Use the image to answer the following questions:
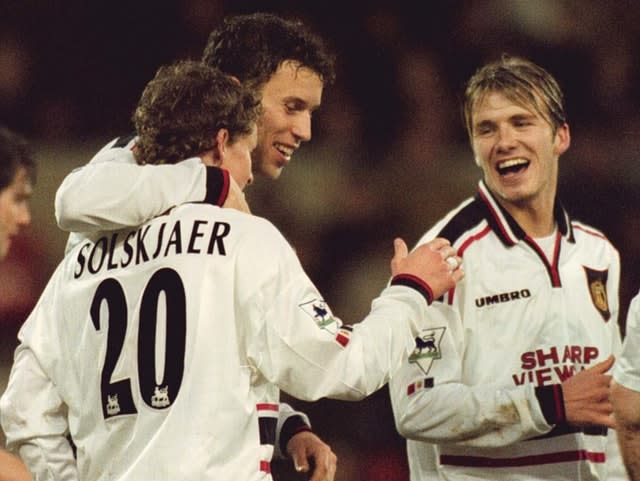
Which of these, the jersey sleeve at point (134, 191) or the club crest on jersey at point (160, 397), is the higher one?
the jersey sleeve at point (134, 191)

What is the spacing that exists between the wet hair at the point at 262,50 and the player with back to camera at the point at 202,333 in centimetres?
97

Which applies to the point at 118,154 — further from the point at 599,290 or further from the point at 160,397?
the point at 599,290

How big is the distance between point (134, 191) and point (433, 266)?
31.4 inches

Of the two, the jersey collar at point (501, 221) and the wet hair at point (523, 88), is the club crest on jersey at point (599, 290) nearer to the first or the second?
the jersey collar at point (501, 221)

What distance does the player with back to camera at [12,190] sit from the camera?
8.71 ft

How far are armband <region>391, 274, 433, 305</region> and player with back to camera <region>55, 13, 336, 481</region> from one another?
0.44 meters

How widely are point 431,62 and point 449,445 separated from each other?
149 inches

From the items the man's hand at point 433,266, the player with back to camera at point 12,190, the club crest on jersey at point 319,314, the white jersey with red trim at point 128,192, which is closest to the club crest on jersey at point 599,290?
the man's hand at point 433,266

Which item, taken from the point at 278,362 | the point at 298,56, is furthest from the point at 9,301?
the point at 278,362

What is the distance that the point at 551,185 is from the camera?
13.8 feet

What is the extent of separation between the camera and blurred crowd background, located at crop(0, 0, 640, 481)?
6.55m

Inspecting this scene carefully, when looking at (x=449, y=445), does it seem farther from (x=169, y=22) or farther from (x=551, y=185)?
(x=169, y=22)

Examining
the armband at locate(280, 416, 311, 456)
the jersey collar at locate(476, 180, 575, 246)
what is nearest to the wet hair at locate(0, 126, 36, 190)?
the armband at locate(280, 416, 311, 456)

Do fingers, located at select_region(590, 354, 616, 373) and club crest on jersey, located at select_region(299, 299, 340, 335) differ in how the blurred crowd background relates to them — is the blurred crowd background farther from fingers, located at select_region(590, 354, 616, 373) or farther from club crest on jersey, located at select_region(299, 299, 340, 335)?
club crest on jersey, located at select_region(299, 299, 340, 335)
